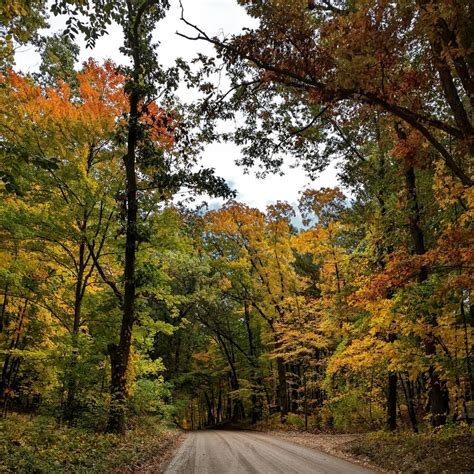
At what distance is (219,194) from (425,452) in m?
8.61

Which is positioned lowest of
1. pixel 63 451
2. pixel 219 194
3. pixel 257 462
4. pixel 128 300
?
pixel 257 462

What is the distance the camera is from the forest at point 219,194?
252 inches

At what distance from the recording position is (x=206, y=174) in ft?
41.4

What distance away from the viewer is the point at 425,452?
362 inches

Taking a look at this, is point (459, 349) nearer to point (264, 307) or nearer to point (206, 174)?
point (206, 174)

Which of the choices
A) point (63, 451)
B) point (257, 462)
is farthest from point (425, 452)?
point (63, 451)

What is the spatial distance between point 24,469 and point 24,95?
994cm

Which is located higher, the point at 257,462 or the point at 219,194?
the point at 219,194

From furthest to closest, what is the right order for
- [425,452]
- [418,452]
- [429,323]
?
[429,323] → [418,452] → [425,452]

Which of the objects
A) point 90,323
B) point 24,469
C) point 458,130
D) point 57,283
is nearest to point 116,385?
point 90,323

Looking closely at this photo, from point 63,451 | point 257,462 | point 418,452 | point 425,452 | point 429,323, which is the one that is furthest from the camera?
point 429,323

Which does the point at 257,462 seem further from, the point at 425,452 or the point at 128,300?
the point at 128,300

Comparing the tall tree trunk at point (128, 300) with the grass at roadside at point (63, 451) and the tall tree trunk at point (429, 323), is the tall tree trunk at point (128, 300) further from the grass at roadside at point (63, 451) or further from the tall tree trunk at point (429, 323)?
the tall tree trunk at point (429, 323)

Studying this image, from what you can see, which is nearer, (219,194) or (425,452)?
(425,452)
